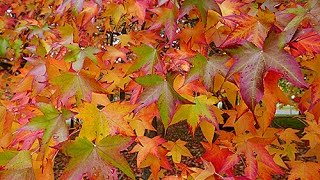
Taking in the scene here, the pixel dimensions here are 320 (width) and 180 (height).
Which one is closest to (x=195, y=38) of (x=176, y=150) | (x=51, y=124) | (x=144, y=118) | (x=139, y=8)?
(x=139, y=8)

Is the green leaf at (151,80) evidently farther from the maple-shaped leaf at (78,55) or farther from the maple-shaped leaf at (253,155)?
the maple-shaped leaf at (253,155)

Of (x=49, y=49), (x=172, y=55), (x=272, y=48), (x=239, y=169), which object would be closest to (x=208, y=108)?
(x=172, y=55)

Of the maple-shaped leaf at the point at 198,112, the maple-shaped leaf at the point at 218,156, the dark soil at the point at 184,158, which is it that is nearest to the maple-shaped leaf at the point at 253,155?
the maple-shaped leaf at the point at 218,156

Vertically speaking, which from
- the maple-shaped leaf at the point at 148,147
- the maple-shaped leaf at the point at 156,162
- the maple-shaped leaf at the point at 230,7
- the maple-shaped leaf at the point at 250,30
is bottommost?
the maple-shaped leaf at the point at 156,162

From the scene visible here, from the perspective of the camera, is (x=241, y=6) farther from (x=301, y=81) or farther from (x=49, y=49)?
(x=49, y=49)

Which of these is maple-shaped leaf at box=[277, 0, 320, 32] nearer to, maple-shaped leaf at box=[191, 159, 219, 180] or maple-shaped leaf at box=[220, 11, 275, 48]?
maple-shaped leaf at box=[220, 11, 275, 48]

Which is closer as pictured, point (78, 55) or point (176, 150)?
point (78, 55)

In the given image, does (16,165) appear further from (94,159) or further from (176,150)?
(176,150)
